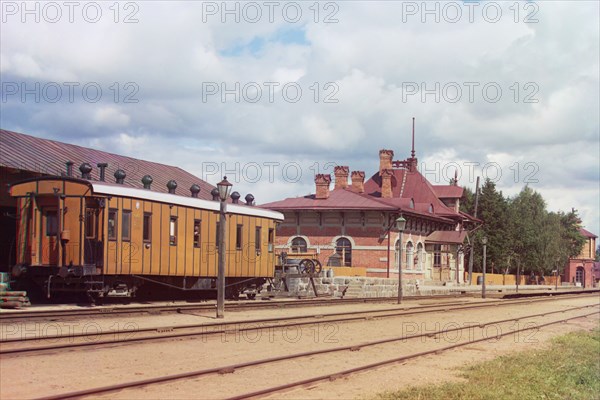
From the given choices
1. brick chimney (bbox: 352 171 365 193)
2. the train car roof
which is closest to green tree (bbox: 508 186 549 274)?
brick chimney (bbox: 352 171 365 193)

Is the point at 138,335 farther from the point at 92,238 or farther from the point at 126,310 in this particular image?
the point at 92,238

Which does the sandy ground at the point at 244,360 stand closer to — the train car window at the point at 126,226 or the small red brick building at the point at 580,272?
the train car window at the point at 126,226

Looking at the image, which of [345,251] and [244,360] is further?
[345,251]

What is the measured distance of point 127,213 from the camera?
1997 centimetres

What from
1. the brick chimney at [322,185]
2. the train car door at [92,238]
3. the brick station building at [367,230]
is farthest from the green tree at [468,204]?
the train car door at [92,238]

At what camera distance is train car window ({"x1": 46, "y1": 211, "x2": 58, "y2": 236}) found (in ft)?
64.4

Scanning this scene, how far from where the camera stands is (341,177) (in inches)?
2200

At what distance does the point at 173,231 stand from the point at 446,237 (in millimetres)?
36634

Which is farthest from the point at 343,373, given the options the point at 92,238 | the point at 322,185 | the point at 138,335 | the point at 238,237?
the point at 322,185

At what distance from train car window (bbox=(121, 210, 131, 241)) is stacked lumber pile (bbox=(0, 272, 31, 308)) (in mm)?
2973

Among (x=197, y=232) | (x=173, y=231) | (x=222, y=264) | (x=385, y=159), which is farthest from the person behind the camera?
(x=385, y=159)

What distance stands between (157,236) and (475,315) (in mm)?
10904

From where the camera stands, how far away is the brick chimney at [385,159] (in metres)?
58.6

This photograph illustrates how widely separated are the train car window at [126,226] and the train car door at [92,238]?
0.74 m
